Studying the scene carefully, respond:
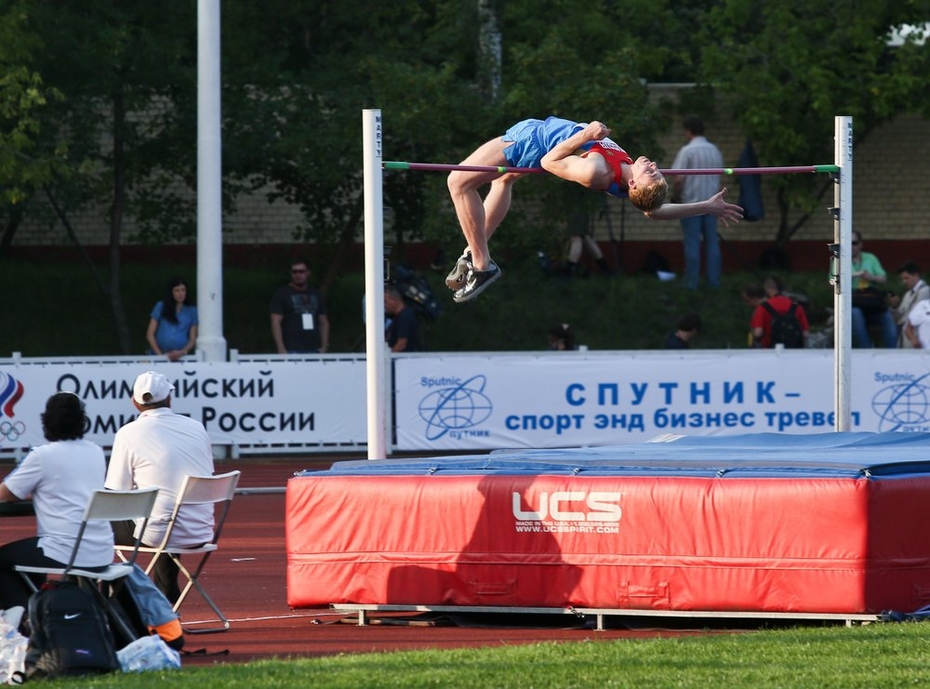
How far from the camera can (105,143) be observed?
22.9 meters

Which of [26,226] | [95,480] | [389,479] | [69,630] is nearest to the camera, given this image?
[69,630]

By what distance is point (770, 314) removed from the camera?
55.7 feet

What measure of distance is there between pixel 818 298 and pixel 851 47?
3.46 meters

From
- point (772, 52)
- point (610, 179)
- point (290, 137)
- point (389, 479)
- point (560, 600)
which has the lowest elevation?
point (560, 600)

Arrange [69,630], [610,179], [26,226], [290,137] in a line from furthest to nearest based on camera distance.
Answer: [26,226] < [290,137] < [610,179] < [69,630]

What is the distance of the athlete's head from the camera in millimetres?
8156

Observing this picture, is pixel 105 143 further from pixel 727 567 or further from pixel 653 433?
pixel 727 567

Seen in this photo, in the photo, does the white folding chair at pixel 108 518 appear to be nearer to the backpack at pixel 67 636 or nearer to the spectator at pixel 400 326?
the backpack at pixel 67 636

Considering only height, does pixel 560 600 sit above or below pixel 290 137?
below

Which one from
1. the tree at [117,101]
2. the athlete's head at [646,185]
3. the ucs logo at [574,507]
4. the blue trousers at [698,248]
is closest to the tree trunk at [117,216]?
the tree at [117,101]

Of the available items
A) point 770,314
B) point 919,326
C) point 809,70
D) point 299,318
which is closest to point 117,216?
point 299,318

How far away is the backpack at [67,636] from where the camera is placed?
7.00 m

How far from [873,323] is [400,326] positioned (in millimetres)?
5415

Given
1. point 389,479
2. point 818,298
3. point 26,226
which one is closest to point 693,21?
Answer: point 818,298
